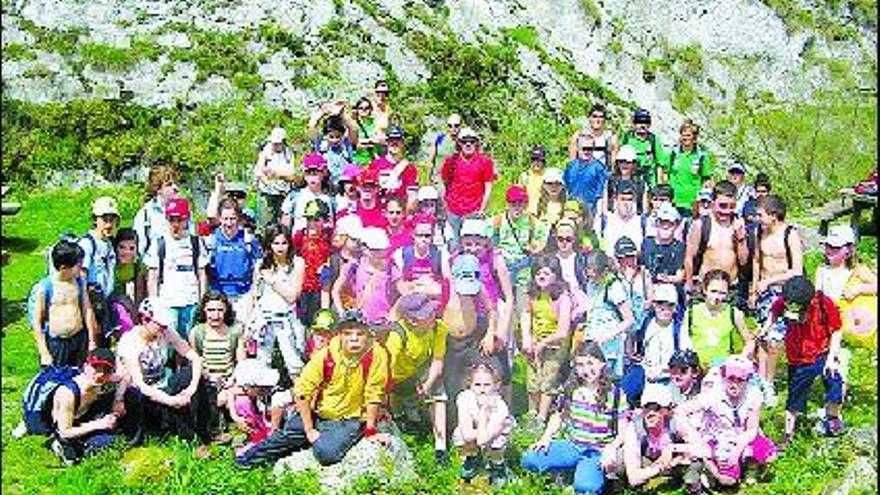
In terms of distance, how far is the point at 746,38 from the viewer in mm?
28625

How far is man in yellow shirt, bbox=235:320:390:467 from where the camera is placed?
27.1 feet

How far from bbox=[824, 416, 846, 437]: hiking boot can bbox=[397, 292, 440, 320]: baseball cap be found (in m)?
3.30

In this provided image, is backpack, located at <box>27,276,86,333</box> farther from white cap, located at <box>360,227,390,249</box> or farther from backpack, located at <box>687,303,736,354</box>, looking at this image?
backpack, located at <box>687,303,736,354</box>

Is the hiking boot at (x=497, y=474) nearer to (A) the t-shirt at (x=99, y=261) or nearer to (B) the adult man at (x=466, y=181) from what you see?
(B) the adult man at (x=466, y=181)

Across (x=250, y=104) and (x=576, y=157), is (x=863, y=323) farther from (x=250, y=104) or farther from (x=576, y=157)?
(x=250, y=104)

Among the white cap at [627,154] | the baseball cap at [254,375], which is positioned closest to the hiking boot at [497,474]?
the baseball cap at [254,375]

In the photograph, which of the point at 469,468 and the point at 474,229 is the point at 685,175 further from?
the point at 469,468

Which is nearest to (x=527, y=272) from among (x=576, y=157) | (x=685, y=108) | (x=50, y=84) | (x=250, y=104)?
(x=576, y=157)

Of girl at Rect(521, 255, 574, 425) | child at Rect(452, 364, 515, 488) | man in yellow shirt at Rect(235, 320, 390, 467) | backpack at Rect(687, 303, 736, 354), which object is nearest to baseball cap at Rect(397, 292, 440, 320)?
man in yellow shirt at Rect(235, 320, 390, 467)

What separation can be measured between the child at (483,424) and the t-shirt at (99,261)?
3.16m

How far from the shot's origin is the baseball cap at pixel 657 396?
7984 mm

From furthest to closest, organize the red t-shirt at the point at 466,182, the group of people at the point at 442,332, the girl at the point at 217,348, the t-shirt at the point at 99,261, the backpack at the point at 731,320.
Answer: the red t-shirt at the point at 466,182 → the t-shirt at the point at 99,261 → the girl at the point at 217,348 → the backpack at the point at 731,320 → the group of people at the point at 442,332

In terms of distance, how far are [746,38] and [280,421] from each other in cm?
2292

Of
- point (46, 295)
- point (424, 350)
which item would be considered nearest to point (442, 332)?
point (424, 350)
